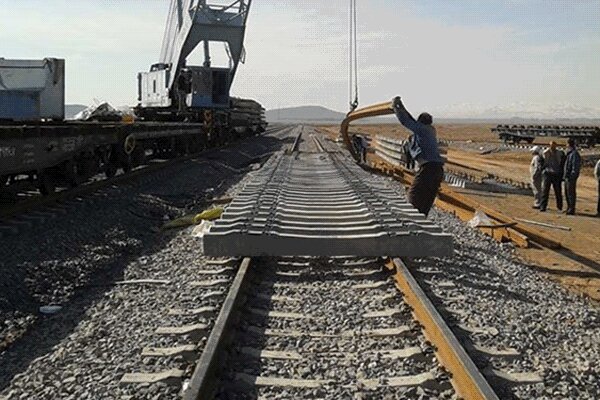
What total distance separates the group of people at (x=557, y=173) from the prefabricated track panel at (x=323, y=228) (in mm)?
6634

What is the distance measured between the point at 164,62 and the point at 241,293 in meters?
25.6

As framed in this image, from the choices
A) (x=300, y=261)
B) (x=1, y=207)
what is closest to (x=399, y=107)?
(x=300, y=261)

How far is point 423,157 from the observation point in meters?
8.84

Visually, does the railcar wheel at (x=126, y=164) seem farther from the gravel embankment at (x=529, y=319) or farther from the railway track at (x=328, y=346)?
the railway track at (x=328, y=346)

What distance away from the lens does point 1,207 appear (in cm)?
962

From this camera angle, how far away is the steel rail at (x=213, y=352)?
340 centimetres

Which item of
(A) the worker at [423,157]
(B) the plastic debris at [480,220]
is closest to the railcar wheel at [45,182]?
(A) the worker at [423,157]

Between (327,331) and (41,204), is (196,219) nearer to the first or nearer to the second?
(41,204)

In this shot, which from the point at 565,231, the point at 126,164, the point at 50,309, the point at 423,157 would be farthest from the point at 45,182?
the point at 565,231

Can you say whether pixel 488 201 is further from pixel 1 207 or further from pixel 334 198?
pixel 1 207

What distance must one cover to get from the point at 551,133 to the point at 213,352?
41.5 m

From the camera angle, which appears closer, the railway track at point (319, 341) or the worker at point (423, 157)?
the railway track at point (319, 341)

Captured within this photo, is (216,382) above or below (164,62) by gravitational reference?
below

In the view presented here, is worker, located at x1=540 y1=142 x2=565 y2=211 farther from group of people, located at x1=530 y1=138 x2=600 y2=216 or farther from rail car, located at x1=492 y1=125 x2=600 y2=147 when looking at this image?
rail car, located at x1=492 y1=125 x2=600 y2=147
